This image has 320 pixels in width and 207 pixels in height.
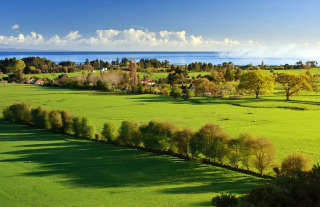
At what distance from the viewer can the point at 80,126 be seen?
44.4m

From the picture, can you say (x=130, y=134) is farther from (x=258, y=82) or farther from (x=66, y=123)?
(x=258, y=82)

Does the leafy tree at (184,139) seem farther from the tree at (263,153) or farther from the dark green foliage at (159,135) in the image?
the tree at (263,153)

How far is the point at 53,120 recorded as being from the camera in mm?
48719

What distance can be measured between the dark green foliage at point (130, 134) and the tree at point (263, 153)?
17266 millimetres

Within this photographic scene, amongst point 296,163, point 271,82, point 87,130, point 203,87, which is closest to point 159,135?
point 87,130

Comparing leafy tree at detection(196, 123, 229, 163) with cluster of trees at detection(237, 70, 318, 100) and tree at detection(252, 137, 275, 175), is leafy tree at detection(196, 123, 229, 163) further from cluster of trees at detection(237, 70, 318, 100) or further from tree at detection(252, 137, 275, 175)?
cluster of trees at detection(237, 70, 318, 100)

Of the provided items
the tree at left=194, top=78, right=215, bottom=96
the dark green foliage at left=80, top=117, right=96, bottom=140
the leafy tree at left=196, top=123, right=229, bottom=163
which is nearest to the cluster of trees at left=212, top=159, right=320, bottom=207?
the leafy tree at left=196, top=123, right=229, bottom=163

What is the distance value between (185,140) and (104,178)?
11.7 metres

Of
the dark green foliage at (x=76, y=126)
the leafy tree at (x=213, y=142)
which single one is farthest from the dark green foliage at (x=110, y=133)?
the leafy tree at (x=213, y=142)

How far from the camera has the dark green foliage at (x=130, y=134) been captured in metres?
38.0

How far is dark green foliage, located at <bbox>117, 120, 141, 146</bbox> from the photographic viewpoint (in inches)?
1496

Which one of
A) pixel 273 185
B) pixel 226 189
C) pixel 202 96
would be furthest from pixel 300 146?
pixel 202 96

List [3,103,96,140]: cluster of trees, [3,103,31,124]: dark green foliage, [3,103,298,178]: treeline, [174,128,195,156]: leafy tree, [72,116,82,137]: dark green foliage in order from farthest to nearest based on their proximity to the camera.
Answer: [3,103,31,124]: dark green foliage < [72,116,82,137]: dark green foliage < [3,103,96,140]: cluster of trees < [174,128,195,156]: leafy tree < [3,103,298,178]: treeline

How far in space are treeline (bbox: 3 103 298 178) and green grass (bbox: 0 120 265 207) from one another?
175 cm
